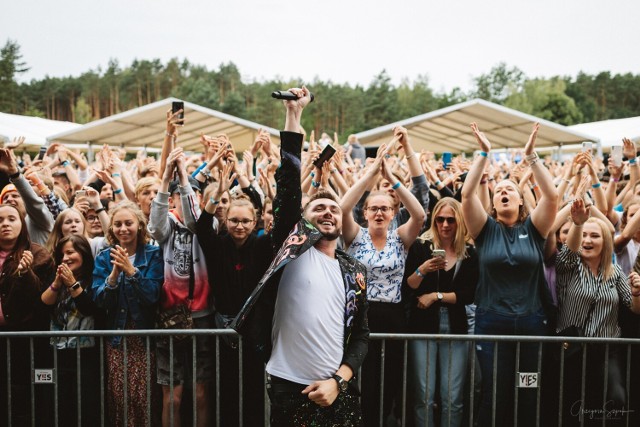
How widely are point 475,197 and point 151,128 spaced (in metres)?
17.2

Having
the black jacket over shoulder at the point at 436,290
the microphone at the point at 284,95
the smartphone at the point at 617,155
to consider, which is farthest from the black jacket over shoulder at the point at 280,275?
the smartphone at the point at 617,155

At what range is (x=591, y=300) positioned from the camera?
14.5 feet

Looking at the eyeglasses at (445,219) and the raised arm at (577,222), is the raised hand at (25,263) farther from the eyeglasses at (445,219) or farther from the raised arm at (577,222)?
the raised arm at (577,222)

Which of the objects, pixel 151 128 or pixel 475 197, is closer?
pixel 475 197

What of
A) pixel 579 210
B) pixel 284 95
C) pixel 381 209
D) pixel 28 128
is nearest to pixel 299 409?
pixel 284 95

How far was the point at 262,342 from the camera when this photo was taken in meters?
2.90

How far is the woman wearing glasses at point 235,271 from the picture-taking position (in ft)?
14.3

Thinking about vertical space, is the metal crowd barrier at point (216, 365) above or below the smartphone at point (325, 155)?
below

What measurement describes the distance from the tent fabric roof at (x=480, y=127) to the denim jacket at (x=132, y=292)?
11.5 meters

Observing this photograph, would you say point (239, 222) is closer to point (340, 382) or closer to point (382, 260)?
point (382, 260)

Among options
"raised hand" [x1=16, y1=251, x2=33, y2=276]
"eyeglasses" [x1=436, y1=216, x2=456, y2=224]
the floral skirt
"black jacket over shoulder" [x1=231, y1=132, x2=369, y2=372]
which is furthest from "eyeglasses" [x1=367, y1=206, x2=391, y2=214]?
"raised hand" [x1=16, y1=251, x2=33, y2=276]

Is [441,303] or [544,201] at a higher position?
[544,201]

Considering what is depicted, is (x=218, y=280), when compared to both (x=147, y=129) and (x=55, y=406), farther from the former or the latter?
(x=147, y=129)

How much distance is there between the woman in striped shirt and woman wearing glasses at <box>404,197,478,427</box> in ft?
2.41
